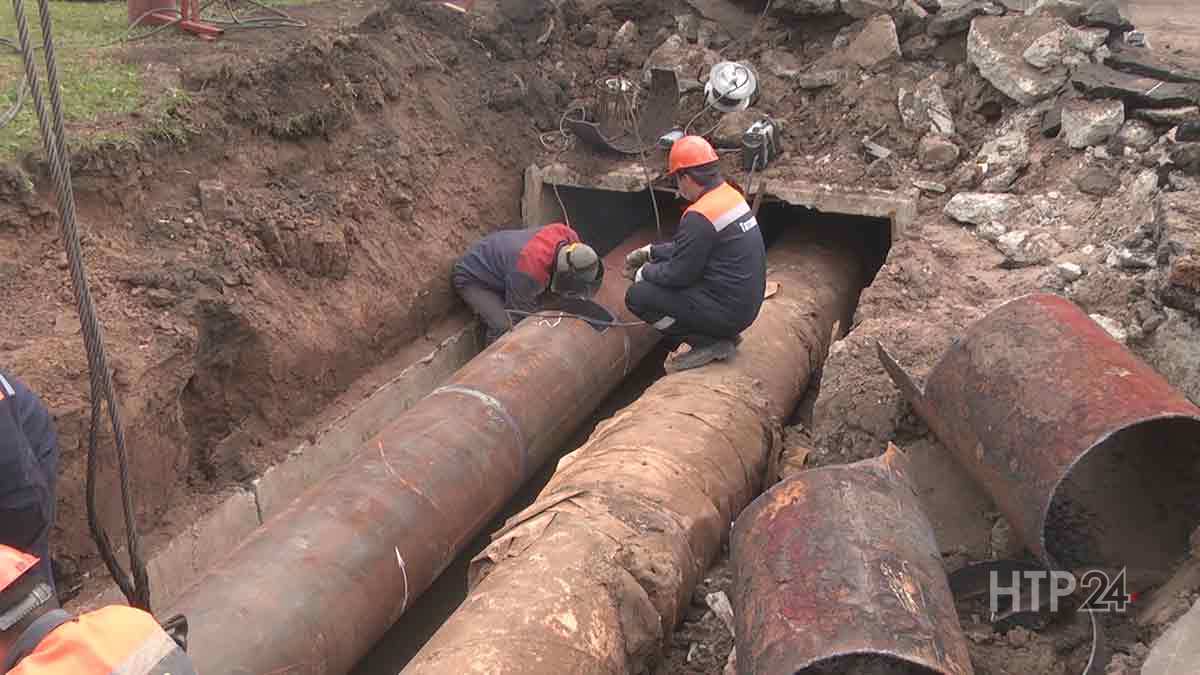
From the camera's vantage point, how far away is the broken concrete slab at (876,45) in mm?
8375

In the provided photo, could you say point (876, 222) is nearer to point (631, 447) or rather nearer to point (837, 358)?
point (837, 358)

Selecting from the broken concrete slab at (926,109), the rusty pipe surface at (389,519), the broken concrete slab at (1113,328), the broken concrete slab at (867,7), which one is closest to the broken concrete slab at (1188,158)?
the broken concrete slab at (1113,328)

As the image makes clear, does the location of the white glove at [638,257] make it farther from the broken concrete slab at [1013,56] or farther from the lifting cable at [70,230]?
the lifting cable at [70,230]

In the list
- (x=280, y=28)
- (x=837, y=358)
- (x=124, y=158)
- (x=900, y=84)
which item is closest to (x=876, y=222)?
(x=900, y=84)

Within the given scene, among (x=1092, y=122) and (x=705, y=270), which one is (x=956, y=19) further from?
(x=705, y=270)

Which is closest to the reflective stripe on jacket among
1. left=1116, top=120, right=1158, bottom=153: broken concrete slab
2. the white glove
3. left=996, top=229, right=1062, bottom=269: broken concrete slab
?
the white glove

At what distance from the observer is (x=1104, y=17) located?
7543 millimetres

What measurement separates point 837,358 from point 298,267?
3.85 meters

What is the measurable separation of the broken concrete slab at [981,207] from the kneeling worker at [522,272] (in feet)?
8.51

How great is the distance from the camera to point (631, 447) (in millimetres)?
4746

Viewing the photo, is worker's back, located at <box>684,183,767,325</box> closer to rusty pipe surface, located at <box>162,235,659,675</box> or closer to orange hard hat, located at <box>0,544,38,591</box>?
rusty pipe surface, located at <box>162,235,659,675</box>

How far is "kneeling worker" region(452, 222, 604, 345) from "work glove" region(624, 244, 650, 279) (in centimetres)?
28

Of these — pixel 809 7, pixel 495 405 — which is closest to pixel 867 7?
pixel 809 7

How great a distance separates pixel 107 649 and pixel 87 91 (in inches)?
243
